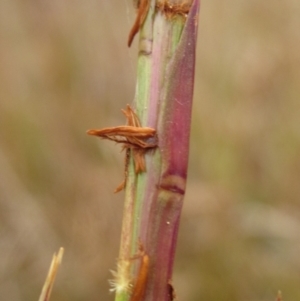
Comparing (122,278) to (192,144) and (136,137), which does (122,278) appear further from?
(192,144)

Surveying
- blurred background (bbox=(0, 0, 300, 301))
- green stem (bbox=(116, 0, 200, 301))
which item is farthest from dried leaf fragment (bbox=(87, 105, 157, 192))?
blurred background (bbox=(0, 0, 300, 301))

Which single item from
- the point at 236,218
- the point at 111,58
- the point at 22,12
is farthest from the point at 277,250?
the point at 22,12

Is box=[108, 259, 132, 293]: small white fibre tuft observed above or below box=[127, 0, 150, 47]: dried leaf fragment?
below

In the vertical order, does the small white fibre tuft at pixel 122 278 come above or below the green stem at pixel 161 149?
below

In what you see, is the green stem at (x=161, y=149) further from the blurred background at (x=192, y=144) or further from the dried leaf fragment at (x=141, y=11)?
the blurred background at (x=192, y=144)

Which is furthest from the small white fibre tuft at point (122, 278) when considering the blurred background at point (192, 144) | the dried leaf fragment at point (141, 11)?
the blurred background at point (192, 144)

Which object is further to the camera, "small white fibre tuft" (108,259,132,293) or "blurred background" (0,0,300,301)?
"blurred background" (0,0,300,301)

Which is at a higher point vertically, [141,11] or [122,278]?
[141,11]

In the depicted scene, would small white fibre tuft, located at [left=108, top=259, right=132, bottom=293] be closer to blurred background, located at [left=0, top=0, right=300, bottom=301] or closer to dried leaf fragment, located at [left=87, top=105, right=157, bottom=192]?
dried leaf fragment, located at [left=87, top=105, right=157, bottom=192]

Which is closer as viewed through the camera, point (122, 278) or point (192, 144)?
point (122, 278)

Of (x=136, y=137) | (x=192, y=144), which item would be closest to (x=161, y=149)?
(x=136, y=137)
